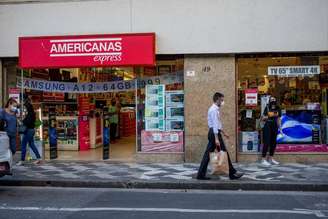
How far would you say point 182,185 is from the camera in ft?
36.7

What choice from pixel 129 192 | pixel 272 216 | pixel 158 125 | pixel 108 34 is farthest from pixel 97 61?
pixel 272 216

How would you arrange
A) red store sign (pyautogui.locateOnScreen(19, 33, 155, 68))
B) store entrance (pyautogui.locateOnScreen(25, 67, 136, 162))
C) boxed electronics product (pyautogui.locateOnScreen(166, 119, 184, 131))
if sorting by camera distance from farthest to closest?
1. store entrance (pyautogui.locateOnScreen(25, 67, 136, 162))
2. boxed electronics product (pyautogui.locateOnScreen(166, 119, 184, 131))
3. red store sign (pyautogui.locateOnScreen(19, 33, 155, 68))

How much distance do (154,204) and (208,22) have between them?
20.6ft

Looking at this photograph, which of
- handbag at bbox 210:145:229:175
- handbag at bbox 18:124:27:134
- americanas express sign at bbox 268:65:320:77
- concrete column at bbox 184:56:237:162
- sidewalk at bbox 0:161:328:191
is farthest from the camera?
americanas express sign at bbox 268:65:320:77

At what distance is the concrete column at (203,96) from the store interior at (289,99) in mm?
420

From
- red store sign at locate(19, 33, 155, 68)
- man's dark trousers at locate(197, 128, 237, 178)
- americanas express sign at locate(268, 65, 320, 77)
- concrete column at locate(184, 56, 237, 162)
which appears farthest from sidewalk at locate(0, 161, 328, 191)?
red store sign at locate(19, 33, 155, 68)

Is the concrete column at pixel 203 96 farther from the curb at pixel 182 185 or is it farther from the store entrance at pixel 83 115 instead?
the curb at pixel 182 185

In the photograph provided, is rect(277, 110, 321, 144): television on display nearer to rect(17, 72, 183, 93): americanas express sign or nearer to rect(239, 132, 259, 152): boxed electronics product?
rect(239, 132, 259, 152): boxed electronics product

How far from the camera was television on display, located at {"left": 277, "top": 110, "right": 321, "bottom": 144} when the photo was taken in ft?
47.2

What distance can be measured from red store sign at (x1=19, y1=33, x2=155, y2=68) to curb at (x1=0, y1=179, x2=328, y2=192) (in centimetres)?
383

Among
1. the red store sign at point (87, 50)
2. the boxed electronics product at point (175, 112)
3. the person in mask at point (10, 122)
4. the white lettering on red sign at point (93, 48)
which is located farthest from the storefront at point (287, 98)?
the person in mask at point (10, 122)

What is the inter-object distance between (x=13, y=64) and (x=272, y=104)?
24.7 feet

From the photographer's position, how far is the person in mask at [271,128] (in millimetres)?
13477

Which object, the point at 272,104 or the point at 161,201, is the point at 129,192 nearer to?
the point at 161,201
